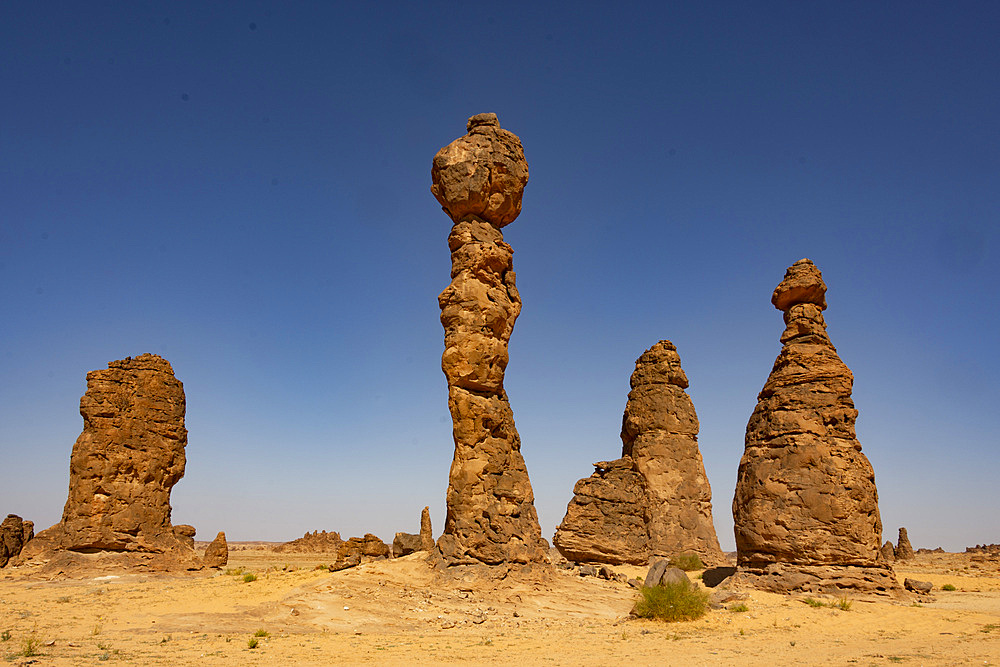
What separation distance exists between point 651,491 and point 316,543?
33.5 m

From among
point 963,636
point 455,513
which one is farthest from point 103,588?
point 963,636

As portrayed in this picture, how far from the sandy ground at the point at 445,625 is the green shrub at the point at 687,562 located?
23.3 ft

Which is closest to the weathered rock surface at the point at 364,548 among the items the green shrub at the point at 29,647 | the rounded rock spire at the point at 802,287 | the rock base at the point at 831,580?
the rock base at the point at 831,580

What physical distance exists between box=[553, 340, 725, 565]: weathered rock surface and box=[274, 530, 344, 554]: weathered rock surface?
3076 centimetres

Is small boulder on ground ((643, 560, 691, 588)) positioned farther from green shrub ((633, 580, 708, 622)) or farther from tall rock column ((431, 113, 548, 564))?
tall rock column ((431, 113, 548, 564))

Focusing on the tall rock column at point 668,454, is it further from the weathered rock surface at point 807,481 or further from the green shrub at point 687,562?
the weathered rock surface at point 807,481

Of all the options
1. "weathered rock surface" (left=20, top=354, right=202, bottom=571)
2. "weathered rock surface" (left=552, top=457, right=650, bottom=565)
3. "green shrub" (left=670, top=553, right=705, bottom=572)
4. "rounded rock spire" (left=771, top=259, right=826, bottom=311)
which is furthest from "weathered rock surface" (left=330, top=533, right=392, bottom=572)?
"rounded rock spire" (left=771, top=259, right=826, bottom=311)

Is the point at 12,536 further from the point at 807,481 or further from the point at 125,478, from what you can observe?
the point at 807,481

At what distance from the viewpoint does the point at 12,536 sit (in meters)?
23.9

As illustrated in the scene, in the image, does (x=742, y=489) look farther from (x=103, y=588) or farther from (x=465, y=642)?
(x=103, y=588)

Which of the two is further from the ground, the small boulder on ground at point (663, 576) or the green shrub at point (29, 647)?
the small boulder on ground at point (663, 576)

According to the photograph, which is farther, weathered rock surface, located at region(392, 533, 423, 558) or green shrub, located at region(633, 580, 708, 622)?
weathered rock surface, located at region(392, 533, 423, 558)

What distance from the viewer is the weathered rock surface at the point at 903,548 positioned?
39.7 metres

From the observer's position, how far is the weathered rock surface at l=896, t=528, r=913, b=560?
39719 millimetres
